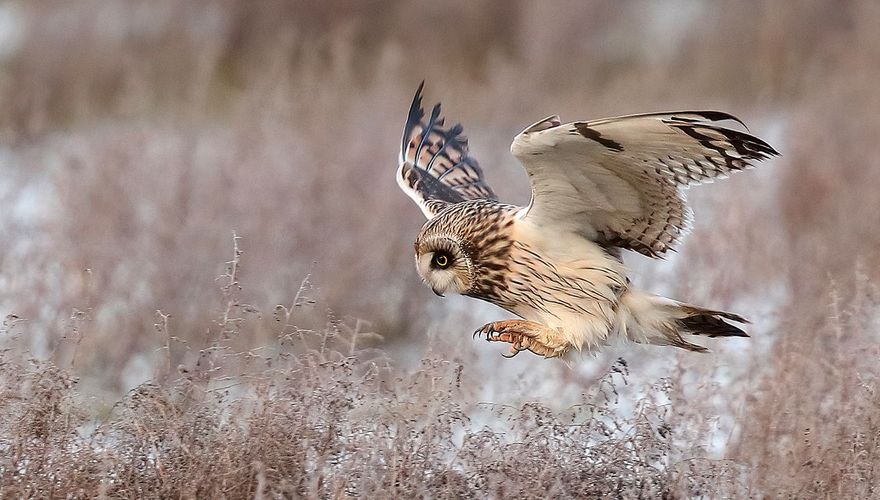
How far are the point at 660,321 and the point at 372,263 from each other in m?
3.19

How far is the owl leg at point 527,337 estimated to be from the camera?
4184 millimetres

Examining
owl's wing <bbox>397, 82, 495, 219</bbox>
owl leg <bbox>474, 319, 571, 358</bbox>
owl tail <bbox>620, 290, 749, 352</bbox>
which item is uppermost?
owl's wing <bbox>397, 82, 495, 219</bbox>

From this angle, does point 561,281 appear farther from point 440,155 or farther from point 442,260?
point 440,155

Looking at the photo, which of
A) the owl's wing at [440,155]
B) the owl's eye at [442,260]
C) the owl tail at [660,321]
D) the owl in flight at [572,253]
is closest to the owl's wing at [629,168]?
the owl in flight at [572,253]

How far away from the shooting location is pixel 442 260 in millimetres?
4289

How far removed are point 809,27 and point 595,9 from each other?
2193mm

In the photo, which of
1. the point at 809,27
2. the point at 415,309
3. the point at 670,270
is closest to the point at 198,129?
the point at 415,309

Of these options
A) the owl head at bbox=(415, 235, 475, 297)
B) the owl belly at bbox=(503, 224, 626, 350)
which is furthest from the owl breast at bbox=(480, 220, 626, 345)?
the owl head at bbox=(415, 235, 475, 297)

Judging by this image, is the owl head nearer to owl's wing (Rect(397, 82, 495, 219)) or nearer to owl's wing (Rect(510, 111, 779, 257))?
owl's wing (Rect(510, 111, 779, 257))

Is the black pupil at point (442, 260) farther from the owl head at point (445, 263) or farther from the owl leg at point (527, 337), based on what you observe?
the owl leg at point (527, 337)

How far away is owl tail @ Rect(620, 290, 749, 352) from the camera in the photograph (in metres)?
4.34

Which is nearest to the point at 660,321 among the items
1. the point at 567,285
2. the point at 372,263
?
the point at 567,285

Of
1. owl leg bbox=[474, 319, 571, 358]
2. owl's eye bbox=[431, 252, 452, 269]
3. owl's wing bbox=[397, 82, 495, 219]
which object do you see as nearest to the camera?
owl leg bbox=[474, 319, 571, 358]

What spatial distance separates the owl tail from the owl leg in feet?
0.97
